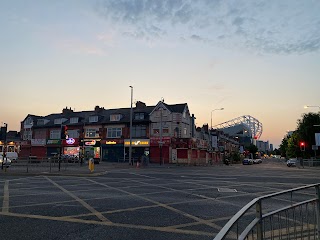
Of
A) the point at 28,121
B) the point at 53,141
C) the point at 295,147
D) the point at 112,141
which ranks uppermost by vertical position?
the point at 28,121

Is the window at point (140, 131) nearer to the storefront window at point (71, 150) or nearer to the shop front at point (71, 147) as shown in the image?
the shop front at point (71, 147)

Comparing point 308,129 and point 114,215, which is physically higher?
point 308,129

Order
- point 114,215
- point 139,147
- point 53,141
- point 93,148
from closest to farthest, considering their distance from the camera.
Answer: point 114,215, point 139,147, point 93,148, point 53,141

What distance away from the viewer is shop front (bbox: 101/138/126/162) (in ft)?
189

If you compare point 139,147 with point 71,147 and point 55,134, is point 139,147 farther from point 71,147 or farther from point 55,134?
point 55,134

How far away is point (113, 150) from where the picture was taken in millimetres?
58750

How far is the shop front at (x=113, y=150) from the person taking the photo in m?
57.7

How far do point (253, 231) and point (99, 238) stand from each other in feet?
12.2

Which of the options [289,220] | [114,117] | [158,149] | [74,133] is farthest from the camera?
[74,133]

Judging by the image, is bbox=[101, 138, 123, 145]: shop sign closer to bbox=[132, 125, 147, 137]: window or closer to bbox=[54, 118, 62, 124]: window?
bbox=[132, 125, 147, 137]: window

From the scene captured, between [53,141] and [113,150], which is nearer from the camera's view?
[113,150]

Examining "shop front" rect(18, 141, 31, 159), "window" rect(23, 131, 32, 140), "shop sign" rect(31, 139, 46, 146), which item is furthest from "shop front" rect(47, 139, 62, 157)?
"window" rect(23, 131, 32, 140)

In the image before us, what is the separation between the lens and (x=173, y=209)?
9266mm

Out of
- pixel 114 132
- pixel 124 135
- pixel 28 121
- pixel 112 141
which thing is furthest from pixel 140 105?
pixel 28 121
